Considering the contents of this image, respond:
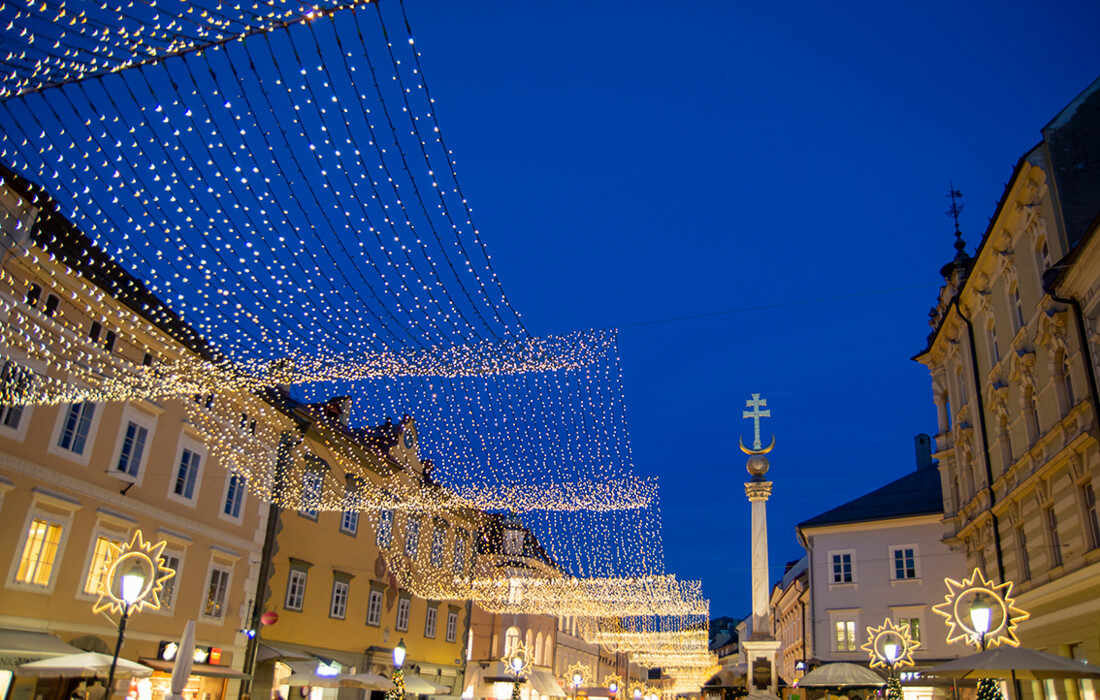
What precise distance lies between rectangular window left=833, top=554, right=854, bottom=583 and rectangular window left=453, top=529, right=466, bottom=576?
16463 millimetres

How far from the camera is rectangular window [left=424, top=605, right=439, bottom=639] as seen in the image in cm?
3216

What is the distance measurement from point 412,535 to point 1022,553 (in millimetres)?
21052

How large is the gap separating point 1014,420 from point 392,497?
20.1 meters

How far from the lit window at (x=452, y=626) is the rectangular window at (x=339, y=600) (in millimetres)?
8753

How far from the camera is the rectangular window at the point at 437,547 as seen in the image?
3297 cm

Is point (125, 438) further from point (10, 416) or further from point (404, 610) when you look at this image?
point (404, 610)

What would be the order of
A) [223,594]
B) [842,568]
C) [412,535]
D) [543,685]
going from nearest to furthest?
[223,594] → [412,535] → [543,685] → [842,568]

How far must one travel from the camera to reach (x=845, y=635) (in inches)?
1361

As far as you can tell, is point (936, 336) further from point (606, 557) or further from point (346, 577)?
point (346, 577)

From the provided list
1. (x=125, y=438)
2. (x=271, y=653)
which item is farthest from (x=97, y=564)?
(x=271, y=653)

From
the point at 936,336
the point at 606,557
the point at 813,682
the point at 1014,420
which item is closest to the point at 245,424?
the point at 606,557

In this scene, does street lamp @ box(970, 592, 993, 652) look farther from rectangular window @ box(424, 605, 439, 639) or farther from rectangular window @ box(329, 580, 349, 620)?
rectangular window @ box(424, 605, 439, 639)

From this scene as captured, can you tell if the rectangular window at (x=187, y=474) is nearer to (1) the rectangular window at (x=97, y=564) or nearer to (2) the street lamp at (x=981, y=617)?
(1) the rectangular window at (x=97, y=564)

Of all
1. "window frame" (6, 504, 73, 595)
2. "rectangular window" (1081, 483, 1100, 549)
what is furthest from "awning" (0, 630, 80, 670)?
"rectangular window" (1081, 483, 1100, 549)
